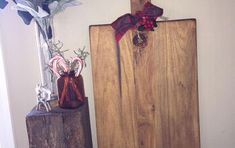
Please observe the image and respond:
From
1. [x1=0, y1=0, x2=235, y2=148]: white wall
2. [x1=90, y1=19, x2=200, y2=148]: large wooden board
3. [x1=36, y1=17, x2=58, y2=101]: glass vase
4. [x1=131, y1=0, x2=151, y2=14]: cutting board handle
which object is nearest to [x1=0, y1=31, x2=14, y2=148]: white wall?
[x1=0, y1=0, x2=235, y2=148]: white wall

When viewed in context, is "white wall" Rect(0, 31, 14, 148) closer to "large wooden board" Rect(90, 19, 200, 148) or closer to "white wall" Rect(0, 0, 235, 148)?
"white wall" Rect(0, 0, 235, 148)

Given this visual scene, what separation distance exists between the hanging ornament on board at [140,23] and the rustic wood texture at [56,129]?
0.45 meters

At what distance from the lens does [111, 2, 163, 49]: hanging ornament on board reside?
144cm

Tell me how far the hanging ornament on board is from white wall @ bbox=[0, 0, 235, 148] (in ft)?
0.29

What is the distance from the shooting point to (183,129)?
5.06 ft

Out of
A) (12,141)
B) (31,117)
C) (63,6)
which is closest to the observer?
(31,117)

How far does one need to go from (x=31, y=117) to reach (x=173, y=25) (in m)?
0.81

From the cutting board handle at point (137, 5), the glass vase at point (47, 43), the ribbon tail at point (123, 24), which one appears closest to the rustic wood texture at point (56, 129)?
the glass vase at point (47, 43)

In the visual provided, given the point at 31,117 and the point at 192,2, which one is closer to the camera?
the point at 31,117

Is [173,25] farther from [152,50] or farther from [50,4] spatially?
[50,4]

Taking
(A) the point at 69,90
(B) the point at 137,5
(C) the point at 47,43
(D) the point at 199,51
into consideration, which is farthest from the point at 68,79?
(D) the point at 199,51

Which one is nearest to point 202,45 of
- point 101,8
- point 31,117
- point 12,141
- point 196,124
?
point 196,124

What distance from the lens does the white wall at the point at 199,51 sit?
148 centimetres

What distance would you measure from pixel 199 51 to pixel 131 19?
1.30 ft
